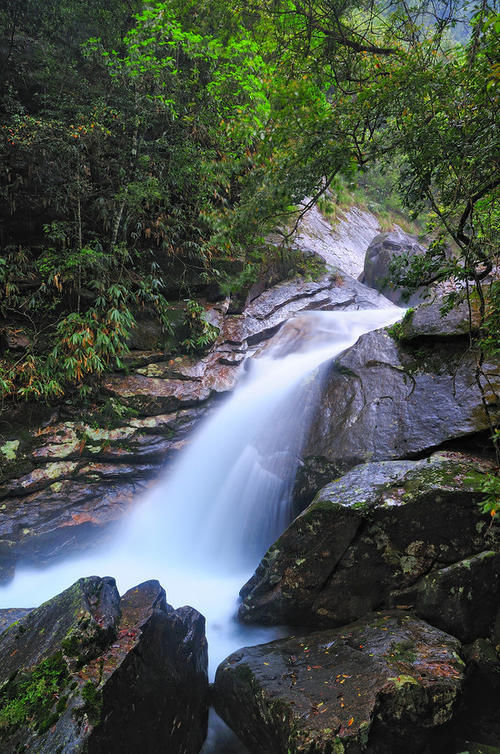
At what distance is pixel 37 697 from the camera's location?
2.49 metres

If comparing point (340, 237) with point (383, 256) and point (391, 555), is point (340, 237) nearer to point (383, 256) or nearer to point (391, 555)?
point (383, 256)

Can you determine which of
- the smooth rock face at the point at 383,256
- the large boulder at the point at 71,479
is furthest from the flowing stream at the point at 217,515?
the smooth rock face at the point at 383,256

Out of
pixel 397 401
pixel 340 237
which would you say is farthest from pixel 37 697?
pixel 340 237

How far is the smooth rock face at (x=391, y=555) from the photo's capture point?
349 centimetres

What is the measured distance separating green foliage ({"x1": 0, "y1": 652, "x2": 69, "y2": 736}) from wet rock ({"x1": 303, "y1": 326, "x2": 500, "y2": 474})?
3.75 m

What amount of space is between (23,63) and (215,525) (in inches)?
405

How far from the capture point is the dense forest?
3.64 metres

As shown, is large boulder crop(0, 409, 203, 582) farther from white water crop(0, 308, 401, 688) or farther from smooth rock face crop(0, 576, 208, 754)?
smooth rock face crop(0, 576, 208, 754)

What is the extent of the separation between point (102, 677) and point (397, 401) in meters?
4.48

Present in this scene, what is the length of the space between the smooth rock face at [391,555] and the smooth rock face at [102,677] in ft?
4.02

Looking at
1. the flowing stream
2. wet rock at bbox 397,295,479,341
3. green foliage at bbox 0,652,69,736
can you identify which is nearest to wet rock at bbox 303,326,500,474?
wet rock at bbox 397,295,479,341

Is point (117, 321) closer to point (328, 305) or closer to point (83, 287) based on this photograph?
point (83, 287)

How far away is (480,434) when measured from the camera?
461 centimetres

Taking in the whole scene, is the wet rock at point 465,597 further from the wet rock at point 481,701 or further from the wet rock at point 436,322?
the wet rock at point 436,322
